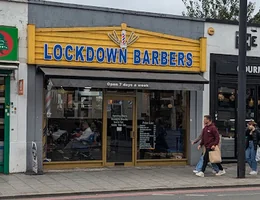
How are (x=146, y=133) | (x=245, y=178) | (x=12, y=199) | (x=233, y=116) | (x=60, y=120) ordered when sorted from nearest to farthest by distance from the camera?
(x=12, y=199) → (x=245, y=178) → (x=60, y=120) → (x=146, y=133) → (x=233, y=116)

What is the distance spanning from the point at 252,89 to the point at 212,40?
92.0 inches

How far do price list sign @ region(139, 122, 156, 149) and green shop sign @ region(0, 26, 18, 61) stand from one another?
182 inches

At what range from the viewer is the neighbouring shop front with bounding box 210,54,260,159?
15.5 meters

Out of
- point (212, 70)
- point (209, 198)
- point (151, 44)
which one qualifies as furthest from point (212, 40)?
point (209, 198)

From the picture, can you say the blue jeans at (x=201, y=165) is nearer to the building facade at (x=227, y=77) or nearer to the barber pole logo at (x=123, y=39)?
the building facade at (x=227, y=77)

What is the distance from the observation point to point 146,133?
49.0 ft

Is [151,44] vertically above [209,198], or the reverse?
[151,44]

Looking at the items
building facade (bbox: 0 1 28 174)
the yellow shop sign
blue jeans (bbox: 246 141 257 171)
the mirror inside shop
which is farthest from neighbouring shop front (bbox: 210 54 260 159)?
building facade (bbox: 0 1 28 174)

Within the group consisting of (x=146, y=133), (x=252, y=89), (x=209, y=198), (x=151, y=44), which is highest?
(x=151, y=44)

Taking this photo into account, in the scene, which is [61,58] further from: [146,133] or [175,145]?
[175,145]

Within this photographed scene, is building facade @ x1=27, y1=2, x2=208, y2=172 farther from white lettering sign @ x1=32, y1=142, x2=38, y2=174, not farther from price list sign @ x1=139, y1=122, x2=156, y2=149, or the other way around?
white lettering sign @ x1=32, y1=142, x2=38, y2=174

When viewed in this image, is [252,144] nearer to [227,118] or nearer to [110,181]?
[227,118]

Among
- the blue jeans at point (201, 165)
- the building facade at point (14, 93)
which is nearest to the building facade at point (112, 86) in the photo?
the building facade at point (14, 93)

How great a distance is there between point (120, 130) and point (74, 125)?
147 centimetres
